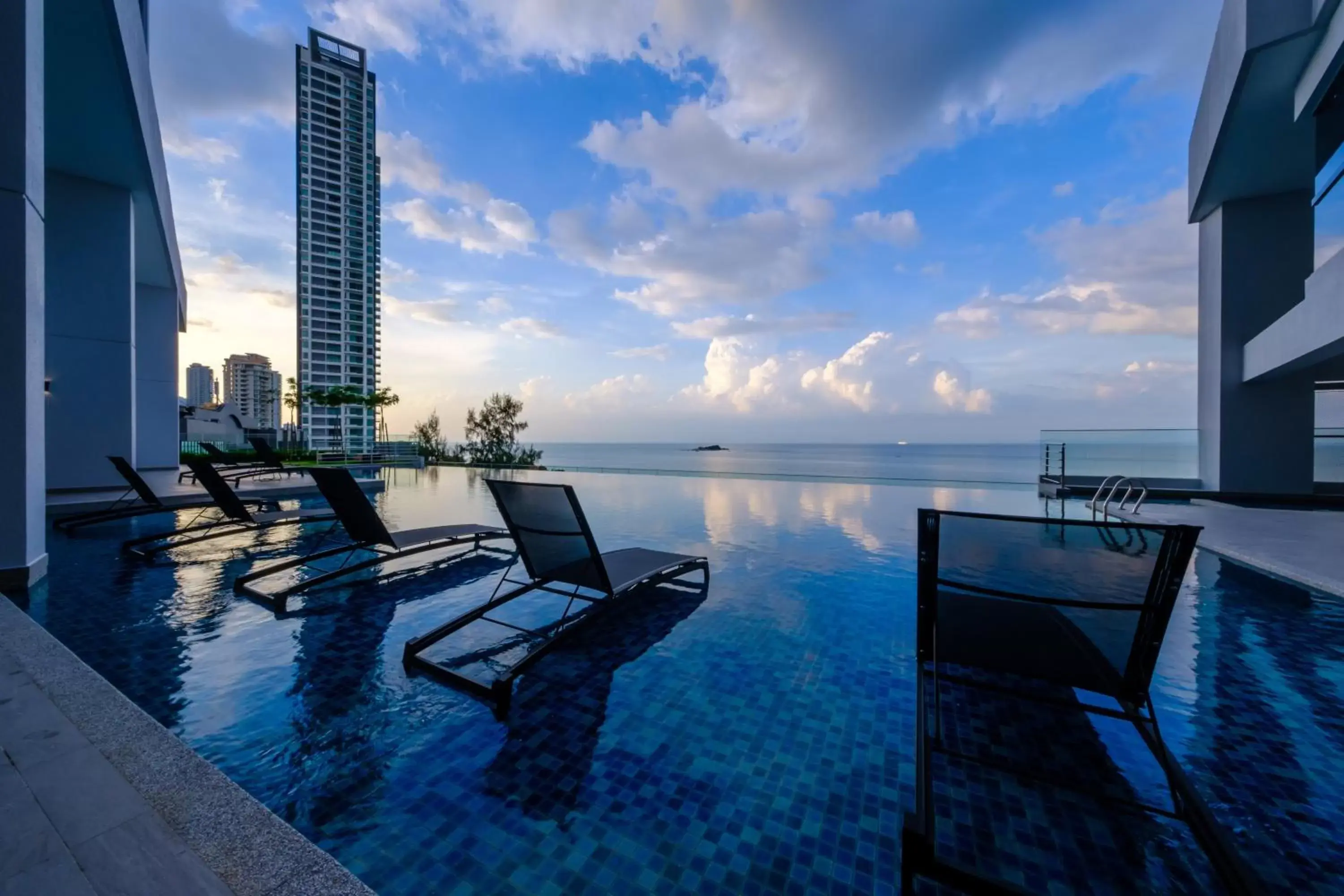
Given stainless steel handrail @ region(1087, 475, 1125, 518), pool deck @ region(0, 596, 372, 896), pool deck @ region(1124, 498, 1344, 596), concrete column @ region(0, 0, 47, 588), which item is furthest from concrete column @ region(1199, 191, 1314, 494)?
concrete column @ region(0, 0, 47, 588)

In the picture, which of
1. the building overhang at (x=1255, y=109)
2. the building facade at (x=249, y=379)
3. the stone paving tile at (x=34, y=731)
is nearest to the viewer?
the stone paving tile at (x=34, y=731)

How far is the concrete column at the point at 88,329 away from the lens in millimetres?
9312

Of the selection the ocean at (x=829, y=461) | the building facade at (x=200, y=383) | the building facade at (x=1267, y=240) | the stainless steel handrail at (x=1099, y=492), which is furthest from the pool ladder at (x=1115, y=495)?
the building facade at (x=200, y=383)

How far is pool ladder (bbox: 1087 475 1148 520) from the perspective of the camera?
27.4 ft

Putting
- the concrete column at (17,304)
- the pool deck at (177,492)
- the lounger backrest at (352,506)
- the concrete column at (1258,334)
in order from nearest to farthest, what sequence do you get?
the concrete column at (17,304) → the lounger backrest at (352,506) → the pool deck at (177,492) → the concrete column at (1258,334)

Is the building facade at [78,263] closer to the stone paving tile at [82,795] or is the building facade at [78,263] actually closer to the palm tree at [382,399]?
the stone paving tile at [82,795]

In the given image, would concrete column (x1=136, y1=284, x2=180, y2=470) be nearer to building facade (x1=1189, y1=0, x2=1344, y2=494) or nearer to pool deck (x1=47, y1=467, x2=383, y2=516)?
pool deck (x1=47, y1=467, x2=383, y2=516)

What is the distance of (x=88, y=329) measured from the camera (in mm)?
9602

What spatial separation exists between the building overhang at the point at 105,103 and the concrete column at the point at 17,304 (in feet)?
9.85

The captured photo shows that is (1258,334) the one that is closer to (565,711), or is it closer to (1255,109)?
(1255,109)

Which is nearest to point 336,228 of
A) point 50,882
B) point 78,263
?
point 78,263

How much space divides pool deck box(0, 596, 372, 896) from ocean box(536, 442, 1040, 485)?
14.1m

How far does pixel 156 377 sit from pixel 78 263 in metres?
6.03

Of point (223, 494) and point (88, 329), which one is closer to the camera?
point (223, 494)
